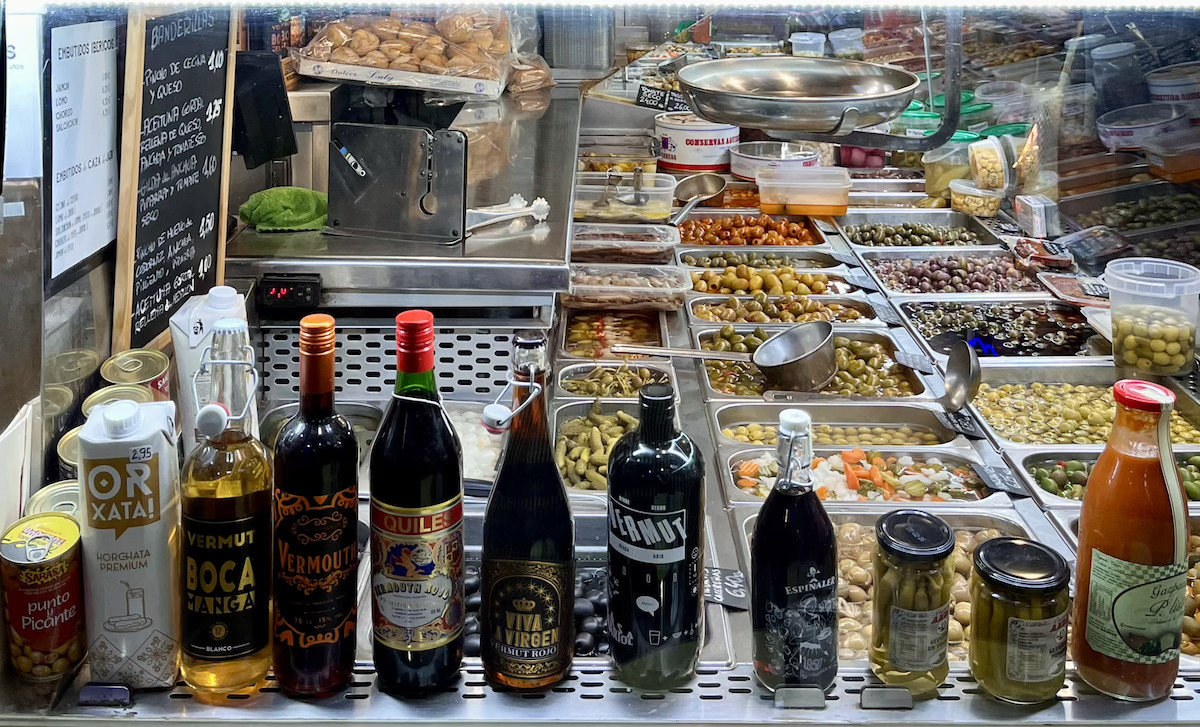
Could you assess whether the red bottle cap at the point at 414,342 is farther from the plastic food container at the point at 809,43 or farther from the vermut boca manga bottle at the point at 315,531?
the plastic food container at the point at 809,43

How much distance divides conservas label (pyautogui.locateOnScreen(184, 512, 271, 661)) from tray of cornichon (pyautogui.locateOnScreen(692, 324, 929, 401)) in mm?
1744

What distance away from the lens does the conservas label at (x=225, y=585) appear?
1.31 metres

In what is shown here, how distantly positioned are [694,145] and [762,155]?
1.14 ft

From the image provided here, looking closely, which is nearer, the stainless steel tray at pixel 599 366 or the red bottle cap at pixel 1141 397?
the red bottle cap at pixel 1141 397

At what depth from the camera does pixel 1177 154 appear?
366 cm

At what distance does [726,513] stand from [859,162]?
3.79 m

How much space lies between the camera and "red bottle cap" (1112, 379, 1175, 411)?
4.41 feet

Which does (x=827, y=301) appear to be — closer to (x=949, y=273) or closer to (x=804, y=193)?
(x=949, y=273)

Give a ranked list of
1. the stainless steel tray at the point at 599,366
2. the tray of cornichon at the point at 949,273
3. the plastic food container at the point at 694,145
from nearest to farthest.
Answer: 1. the stainless steel tray at the point at 599,366
2. the tray of cornichon at the point at 949,273
3. the plastic food container at the point at 694,145

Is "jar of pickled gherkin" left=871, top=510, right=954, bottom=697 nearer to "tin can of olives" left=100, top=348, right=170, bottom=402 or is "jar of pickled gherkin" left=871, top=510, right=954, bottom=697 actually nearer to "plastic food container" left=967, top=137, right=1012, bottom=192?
"tin can of olives" left=100, top=348, right=170, bottom=402

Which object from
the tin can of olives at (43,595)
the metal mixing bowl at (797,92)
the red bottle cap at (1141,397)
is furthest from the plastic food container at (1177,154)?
the tin can of olives at (43,595)

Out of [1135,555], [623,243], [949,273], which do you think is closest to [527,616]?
[1135,555]

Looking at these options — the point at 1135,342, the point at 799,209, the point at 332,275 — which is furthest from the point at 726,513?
the point at 799,209

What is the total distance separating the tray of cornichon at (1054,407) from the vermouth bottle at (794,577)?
147 centimetres
